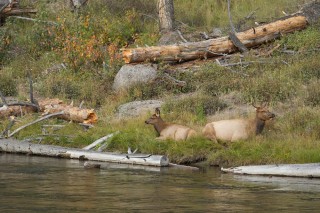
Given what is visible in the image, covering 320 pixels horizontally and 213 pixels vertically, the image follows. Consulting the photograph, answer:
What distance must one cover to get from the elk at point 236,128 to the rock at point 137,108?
3258 millimetres

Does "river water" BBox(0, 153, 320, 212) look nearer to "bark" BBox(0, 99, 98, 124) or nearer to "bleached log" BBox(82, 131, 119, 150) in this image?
"bleached log" BBox(82, 131, 119, 150)

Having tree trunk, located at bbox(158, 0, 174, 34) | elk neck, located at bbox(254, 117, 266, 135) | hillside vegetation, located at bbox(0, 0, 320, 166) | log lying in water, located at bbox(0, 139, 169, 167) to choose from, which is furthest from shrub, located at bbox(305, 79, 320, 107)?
tree trunk, located at bbox(158, 0, 174, 34)

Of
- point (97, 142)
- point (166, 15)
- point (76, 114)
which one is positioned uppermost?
point (166, 15)

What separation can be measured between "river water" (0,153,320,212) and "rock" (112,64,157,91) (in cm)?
639

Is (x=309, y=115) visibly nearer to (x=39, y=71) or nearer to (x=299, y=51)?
(x=299, y=51)

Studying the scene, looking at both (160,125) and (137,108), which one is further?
(137,108)

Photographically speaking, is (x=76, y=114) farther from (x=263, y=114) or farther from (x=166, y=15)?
(x=166, y=15)

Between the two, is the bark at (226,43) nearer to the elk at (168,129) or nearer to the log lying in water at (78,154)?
the elk at (168,129)

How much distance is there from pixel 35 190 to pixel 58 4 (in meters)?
18.6

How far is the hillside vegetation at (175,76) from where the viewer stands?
63.3 ft

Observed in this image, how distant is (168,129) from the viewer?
20.1 m

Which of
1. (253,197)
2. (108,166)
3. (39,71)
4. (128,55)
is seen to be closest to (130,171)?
(108,166)

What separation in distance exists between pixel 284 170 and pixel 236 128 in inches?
103

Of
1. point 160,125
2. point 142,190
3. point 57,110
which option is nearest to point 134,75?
point 57,110
